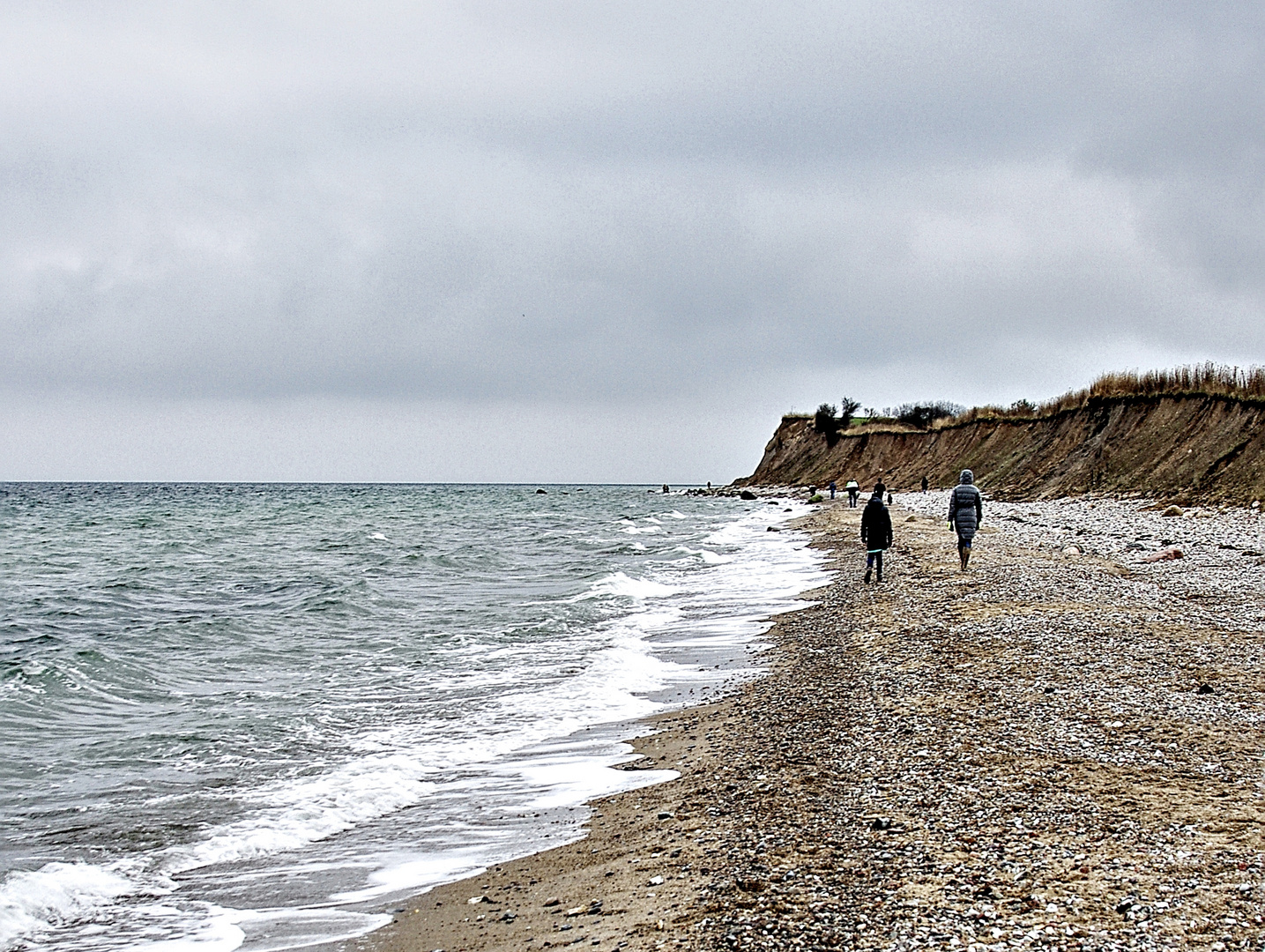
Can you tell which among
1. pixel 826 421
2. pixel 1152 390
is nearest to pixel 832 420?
pixel 826 421

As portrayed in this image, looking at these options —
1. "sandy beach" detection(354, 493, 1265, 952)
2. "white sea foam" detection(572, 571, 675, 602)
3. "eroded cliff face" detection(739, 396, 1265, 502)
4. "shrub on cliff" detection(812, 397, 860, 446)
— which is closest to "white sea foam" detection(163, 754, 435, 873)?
"sandy beach" detection(354, 493, 1265, 952)

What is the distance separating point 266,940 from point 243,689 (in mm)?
7892

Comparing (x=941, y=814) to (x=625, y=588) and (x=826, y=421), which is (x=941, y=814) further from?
(x=826, y=421)

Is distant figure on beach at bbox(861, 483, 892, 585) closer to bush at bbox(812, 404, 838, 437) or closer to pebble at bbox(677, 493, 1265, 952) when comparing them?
pebble at bbox(677, 493, 1265, 952)

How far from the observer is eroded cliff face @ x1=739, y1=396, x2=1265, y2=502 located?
111ft

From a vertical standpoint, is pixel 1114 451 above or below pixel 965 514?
above

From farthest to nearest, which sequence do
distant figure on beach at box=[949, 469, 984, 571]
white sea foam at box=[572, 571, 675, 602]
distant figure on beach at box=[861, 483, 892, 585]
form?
white sea foam at box=[572, 571, 675, 602]
distant figure on beach at box=[861, 483, 892, 585]
distant figure on beach at box=[949, 469, 984, 571]

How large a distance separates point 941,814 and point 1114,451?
42.0 m

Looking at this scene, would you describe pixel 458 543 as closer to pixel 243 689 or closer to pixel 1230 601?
pixel 243 689

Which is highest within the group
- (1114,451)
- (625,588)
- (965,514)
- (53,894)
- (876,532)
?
(1114,451)

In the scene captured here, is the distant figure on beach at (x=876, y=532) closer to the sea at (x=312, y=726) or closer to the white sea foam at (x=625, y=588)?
the sea at (x=312, y=726)

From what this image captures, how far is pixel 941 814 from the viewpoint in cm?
593

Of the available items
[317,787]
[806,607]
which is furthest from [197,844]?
[806,607]

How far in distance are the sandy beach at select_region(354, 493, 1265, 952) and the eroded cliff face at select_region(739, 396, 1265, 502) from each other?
970 inches
